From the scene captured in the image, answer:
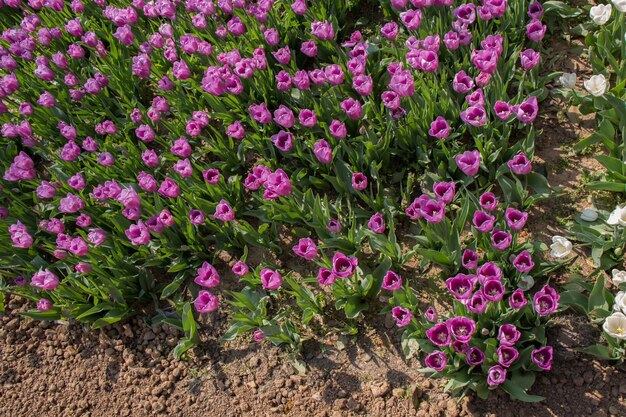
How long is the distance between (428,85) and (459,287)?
1418mm

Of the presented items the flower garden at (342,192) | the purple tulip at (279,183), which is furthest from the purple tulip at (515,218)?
the purple tulip at (279,183)

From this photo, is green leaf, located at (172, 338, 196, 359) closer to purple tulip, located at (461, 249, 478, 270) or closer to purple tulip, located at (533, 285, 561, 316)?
purple tulip, located at (461, 249, 478, 270)

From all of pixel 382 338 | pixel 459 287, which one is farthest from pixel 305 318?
pixel 459 287

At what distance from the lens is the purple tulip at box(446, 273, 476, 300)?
268 centimetres

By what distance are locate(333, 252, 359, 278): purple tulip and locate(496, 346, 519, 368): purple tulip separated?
74 cm

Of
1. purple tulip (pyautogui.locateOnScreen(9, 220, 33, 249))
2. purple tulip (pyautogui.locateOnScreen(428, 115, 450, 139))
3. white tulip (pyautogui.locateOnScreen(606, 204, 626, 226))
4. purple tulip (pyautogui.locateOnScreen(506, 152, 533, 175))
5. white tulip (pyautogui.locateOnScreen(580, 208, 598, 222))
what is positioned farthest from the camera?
purple tulip (pyautogui.locateOnScreen(9, 220, 33, 249))

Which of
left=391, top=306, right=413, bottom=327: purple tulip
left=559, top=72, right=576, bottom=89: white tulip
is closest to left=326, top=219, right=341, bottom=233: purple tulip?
left=391, top=306, right=413, bottom=327: purple tulip

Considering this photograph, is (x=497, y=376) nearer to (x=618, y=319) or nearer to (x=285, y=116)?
(x=618, y=319)

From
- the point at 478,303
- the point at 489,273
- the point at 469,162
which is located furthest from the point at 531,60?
the point at 478,303

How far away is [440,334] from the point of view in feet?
9.00

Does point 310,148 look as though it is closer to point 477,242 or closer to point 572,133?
point 477,242

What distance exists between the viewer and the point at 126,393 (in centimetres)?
338

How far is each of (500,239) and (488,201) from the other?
7.9 inches

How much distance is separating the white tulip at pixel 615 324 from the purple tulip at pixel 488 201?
2.24 ft
